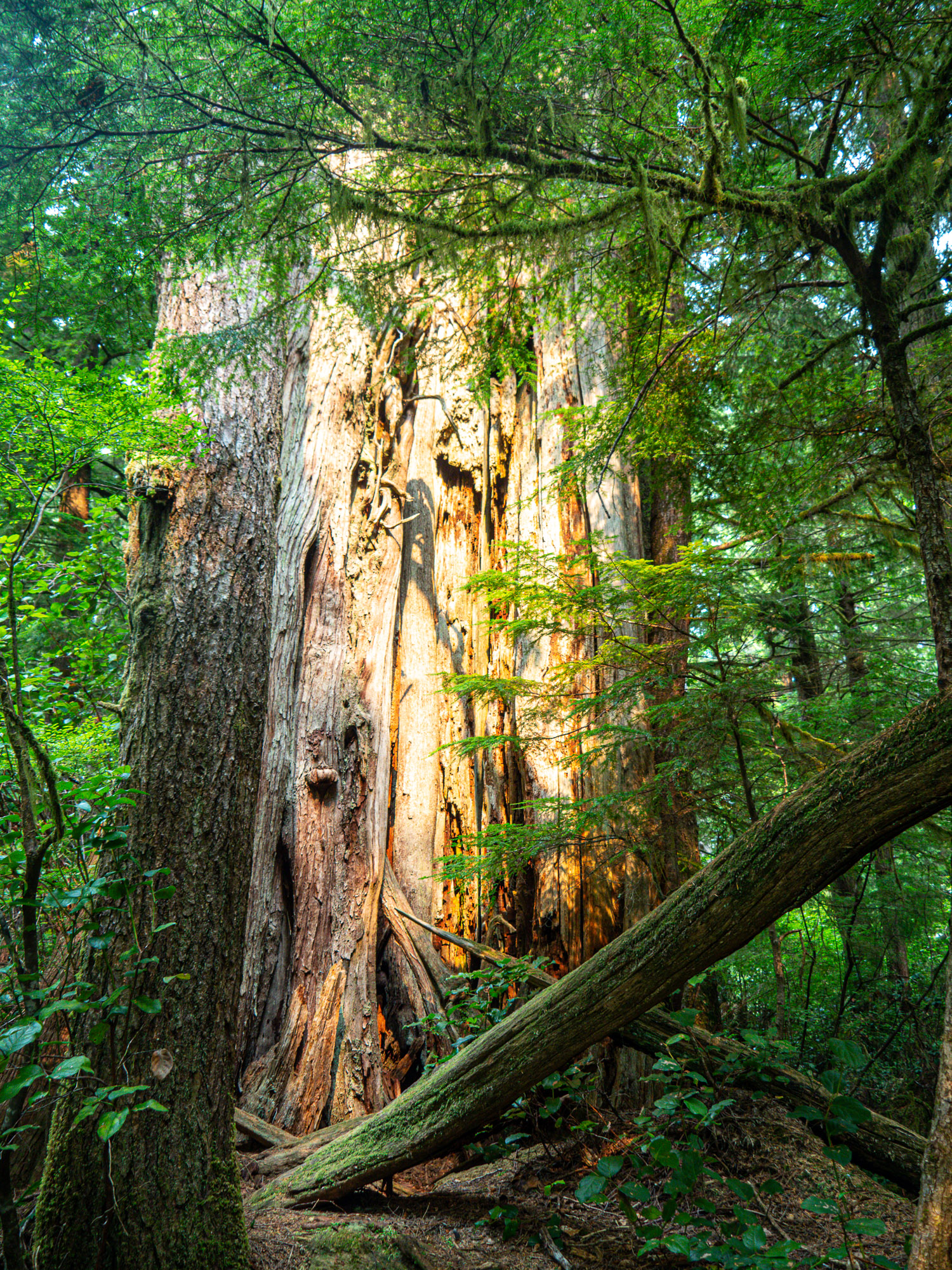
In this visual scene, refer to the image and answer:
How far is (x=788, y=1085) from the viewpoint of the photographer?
10.00 ft

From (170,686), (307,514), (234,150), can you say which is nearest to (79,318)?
(234,150)

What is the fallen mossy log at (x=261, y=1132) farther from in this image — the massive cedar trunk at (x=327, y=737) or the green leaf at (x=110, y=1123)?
the green leaf at (x=110, y=1123)

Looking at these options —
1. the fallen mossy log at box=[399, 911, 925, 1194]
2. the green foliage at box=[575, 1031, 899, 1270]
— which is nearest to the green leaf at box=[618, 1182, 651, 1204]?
the green foliage at box=[575, 1031, 899, 1270]

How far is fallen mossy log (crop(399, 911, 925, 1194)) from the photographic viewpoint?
9.01ft

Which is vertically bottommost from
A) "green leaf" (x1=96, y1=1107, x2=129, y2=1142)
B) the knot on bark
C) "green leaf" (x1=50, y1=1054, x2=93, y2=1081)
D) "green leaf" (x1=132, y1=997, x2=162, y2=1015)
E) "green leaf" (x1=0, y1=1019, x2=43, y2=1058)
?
"green leaf" (x1=96, y1=1107, x2=129, y2=1142)

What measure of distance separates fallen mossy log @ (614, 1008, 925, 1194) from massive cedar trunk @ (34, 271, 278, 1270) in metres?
1.92

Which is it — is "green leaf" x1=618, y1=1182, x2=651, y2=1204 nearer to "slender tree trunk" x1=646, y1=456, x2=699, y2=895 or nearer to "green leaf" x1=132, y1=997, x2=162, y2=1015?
"green leaf" x1=132, y1=997, x2=162, y2=1015

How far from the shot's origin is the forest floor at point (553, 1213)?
2.43m

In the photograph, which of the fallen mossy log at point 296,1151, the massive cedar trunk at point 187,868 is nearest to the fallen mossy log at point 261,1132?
the fallen mossy log at point 296,1151

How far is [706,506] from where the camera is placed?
5.50 metres

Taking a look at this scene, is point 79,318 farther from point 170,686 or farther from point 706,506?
point 706,506

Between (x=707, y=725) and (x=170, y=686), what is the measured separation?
2.69m

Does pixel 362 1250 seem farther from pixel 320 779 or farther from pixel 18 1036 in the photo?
pixel 320 779

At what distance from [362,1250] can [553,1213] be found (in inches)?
35.8
